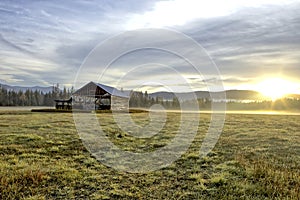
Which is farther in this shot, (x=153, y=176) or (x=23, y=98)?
(x=23, y=98)

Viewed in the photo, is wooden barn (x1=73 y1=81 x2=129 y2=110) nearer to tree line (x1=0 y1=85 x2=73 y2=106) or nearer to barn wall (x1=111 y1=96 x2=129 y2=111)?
barn wall (x1=111 y1=96 x2=129 y2=111)

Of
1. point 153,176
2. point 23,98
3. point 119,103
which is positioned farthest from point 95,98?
point 23,98

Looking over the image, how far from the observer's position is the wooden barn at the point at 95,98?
47406 millimetres

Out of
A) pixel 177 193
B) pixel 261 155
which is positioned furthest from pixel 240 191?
pixel 261 155

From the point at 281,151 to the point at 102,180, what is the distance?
9390 mm

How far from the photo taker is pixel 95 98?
158ft

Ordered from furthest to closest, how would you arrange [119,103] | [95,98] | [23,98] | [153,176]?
[23,98]
[119,103]
[95,98]
[153,176]

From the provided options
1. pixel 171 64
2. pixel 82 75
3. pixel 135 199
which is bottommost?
pixel 135 199

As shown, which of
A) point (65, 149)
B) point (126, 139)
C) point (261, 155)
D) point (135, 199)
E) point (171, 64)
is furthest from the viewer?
point (126, 139)

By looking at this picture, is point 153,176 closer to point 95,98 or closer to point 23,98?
point 95,98

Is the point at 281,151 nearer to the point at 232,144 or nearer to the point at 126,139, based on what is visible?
the point at 232,144

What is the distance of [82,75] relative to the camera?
41.1 feet

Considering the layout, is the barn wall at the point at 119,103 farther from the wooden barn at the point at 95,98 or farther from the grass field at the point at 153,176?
the grass field at the point at 153,176

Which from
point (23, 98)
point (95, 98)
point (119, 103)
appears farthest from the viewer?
point (23, 98)
